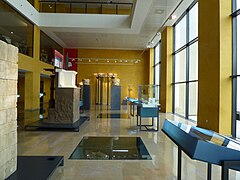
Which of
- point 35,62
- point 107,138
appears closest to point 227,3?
point 107,138

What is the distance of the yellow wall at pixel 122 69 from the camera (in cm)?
2102

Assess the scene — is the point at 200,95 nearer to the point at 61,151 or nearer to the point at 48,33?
the point at 61,151

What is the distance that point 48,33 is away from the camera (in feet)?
49.0

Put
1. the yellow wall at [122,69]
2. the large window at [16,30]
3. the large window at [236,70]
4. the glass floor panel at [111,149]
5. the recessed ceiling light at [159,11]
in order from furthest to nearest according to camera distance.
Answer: the yellow wall at [122,69]
the recessed ceiling light at [159,11]
the large window at [16,30]
the large window at [236,70]
the glass floor panel at [111,149]

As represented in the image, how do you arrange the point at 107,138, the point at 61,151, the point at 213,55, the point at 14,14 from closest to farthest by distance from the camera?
the point at 61,151 < the point at 107,138 < the point at 213,55 < the point at 14,14

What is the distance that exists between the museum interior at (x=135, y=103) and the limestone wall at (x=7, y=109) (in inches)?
0.5

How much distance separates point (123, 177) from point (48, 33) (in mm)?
13448

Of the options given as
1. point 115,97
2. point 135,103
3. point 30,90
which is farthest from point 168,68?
point 30,90

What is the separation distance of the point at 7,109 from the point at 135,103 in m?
8.22

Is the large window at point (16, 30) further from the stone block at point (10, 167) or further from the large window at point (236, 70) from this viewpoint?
the large window at point (236, 70)

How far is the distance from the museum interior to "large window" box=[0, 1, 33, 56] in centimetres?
5

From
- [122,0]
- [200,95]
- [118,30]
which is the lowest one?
[200,95]

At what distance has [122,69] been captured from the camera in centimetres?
2127

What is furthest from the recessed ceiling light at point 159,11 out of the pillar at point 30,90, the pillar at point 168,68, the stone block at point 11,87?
the stone block at point 11,87
